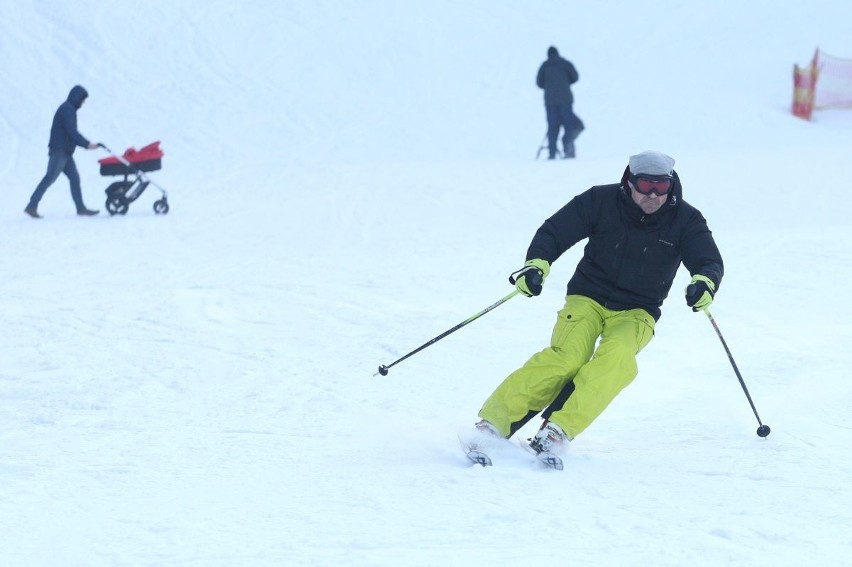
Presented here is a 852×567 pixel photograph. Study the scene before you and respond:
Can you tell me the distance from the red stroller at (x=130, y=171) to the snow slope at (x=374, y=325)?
1.89 ft

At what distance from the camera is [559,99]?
1673cm

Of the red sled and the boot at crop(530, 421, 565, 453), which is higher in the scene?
the boot at crop(530, 421, 565, 453)

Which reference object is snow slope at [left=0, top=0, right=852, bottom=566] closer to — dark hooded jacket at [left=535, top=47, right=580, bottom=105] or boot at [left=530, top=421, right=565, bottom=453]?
boot at [left=530, top=421, right=565, bottom=453]

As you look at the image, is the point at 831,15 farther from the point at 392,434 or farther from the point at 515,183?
the point at 392,434

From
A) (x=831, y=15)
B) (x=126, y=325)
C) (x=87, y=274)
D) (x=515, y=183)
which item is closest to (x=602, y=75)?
(x=831, y=15)

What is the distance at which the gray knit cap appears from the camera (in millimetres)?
5027

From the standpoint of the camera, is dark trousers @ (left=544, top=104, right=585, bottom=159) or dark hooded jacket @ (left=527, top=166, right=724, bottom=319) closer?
dark hooded jacket @ (left=527, top=166, right=724, bottom=319)

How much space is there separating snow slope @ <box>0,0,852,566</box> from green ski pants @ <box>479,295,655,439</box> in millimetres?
244

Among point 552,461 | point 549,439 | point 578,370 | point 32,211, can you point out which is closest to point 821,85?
point 32,211

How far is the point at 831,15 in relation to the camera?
26.6m

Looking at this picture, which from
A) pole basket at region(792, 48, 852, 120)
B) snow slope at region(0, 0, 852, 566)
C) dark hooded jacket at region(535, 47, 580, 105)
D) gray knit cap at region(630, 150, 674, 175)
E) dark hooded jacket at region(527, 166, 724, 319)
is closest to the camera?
snow slope at region(0, 0, 852, 566)

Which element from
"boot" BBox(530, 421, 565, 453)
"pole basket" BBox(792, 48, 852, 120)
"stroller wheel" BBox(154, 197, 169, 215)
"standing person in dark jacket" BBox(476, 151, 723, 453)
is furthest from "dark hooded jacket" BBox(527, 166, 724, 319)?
"pole basket" BBox(792, 48, 852, 120)

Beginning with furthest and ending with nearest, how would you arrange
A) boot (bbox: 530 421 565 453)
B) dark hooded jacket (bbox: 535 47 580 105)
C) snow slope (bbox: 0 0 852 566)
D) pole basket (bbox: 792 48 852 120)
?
pole basket (bbox: 792 48 852 120) < dark hooded jacket (bbox: 535 47 580 105) < boot (bbox: 530 421 565 453) < snow slope (bbox: 0 0 852 566)

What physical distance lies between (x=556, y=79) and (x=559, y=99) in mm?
319
